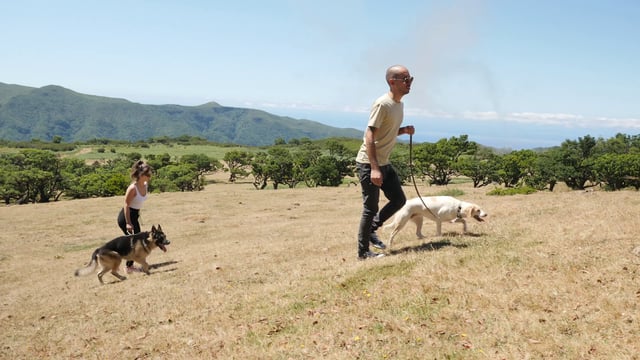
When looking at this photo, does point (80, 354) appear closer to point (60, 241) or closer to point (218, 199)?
point (60, 241)

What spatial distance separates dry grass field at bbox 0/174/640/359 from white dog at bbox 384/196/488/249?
1.55 feet

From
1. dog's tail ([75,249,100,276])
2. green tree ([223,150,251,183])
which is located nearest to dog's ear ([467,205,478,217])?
dog's tail ([75,249,100,276])

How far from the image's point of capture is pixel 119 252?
1090cm

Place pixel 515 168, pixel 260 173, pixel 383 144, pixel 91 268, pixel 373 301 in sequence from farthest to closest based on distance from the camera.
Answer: pixel 260 173
pixel 515 168
pixel 91 268
pixel 383 144
pixel 373 301

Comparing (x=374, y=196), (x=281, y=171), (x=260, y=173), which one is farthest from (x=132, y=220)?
(x=260, y=173)

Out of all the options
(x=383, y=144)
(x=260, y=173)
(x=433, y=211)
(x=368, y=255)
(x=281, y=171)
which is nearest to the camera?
(x=383, y=144)

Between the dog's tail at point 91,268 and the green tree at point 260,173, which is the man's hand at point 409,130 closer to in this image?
the dog's tail at point 91,268

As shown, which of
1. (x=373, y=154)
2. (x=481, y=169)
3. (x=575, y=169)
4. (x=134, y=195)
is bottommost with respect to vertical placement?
(x=481, y=169)

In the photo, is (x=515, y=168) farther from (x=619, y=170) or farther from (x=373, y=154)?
(x=373, y=154)

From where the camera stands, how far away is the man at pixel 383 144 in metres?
7.12

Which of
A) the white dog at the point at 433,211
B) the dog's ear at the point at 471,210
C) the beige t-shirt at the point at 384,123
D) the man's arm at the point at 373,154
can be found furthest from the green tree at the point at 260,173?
the man's arm at the point at 373,154

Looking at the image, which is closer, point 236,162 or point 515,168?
point 515,168

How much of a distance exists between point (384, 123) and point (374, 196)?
1.30 meters

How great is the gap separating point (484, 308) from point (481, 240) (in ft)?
12.0
